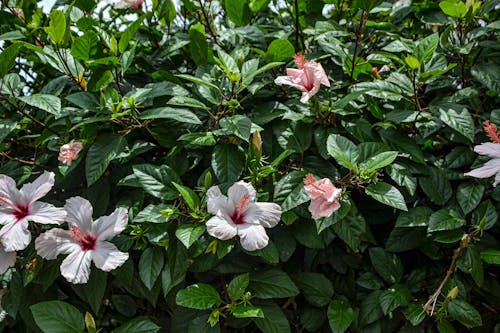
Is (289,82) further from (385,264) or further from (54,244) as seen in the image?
(54,244)

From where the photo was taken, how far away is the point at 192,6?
1.73 metres

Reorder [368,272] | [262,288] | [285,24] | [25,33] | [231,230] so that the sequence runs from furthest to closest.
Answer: [285,24] → [25,33] → [368,272] → [262,288] → [231,230]

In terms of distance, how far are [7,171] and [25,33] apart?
444 mm

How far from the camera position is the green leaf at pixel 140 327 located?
4.20 feet

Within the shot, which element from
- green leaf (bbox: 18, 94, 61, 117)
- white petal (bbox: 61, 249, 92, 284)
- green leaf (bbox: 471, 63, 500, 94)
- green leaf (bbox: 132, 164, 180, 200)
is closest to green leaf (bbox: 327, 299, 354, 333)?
green leaf (bbox: 132, 164, 180, 200)

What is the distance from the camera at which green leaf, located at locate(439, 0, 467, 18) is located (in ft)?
4.90

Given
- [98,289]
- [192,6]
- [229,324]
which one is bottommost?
[229,324]

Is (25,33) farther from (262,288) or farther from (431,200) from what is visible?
(431,200)

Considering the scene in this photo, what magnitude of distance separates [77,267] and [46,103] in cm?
41

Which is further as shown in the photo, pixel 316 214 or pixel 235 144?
pixel 235 144

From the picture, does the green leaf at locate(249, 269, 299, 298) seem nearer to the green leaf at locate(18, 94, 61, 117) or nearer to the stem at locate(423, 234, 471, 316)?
the stem at locate(423, 234, 471, 316)

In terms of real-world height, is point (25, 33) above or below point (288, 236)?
above

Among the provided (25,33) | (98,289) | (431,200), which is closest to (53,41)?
(25,33)

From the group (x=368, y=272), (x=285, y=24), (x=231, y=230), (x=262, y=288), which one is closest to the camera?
(x=231, y=230)
